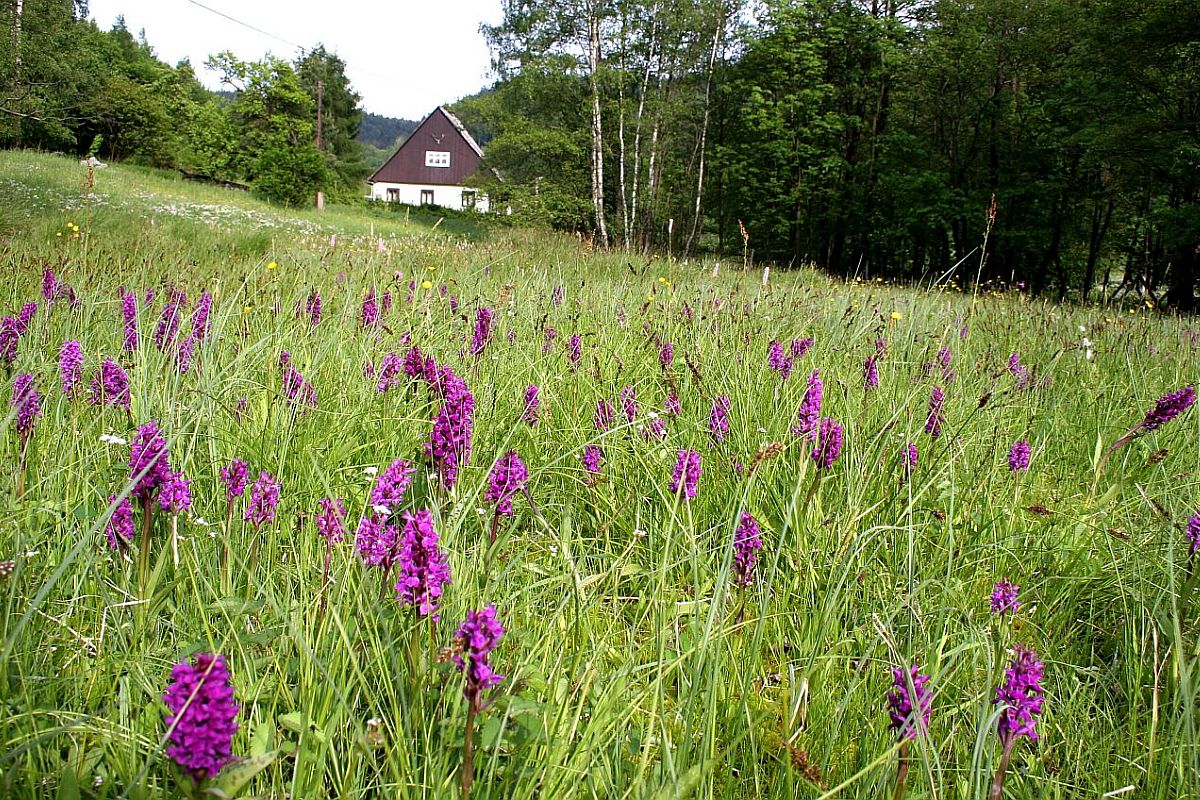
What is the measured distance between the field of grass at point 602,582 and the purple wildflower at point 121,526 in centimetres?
4

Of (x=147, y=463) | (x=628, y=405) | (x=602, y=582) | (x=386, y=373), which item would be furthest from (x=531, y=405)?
(x=147, y=463)

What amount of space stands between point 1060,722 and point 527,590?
1076 mm

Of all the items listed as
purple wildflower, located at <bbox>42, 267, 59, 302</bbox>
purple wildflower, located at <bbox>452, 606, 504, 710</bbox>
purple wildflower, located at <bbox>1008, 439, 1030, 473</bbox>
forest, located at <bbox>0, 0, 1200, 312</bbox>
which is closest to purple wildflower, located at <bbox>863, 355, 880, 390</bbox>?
purple wildflower, located at <bbox>1008, 439, 1030, 473</bbox>

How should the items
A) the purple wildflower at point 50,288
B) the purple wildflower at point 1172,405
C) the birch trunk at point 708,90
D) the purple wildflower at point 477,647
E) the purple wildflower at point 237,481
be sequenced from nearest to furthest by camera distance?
the purple wildflower at point 477,647
the purple wildflower at point 237,481
the purple wildflower at point 1172,405
the purple wildflower at point 50,288
the birch trunk at point 708,90

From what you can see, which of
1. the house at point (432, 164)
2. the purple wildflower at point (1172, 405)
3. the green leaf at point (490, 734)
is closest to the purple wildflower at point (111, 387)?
the green leaf at point (490, 734)

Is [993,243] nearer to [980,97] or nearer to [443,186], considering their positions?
[980,97]

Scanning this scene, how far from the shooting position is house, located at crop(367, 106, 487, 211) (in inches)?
2790

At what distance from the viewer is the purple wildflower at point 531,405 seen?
2199 mm

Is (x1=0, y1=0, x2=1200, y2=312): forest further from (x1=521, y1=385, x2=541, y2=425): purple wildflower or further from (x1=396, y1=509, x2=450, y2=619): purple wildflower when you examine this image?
(x1=396, y1=509, x2=450, y2=619): purple wildflower

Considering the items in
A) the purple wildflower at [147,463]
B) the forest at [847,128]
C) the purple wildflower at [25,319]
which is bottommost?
the purple wildflower at [147,463]

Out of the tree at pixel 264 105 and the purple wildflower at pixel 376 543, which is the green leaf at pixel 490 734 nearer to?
the purple wildflower at pixel 376 543

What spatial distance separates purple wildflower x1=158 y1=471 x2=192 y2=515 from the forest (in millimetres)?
A: 19673

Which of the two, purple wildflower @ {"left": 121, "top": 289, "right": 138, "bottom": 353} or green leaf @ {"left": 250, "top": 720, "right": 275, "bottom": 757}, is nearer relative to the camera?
green leaf @ {"left": 250, "top": 720, "right": 275, "bottom": 757}

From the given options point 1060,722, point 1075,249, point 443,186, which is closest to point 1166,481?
point 1060,722
